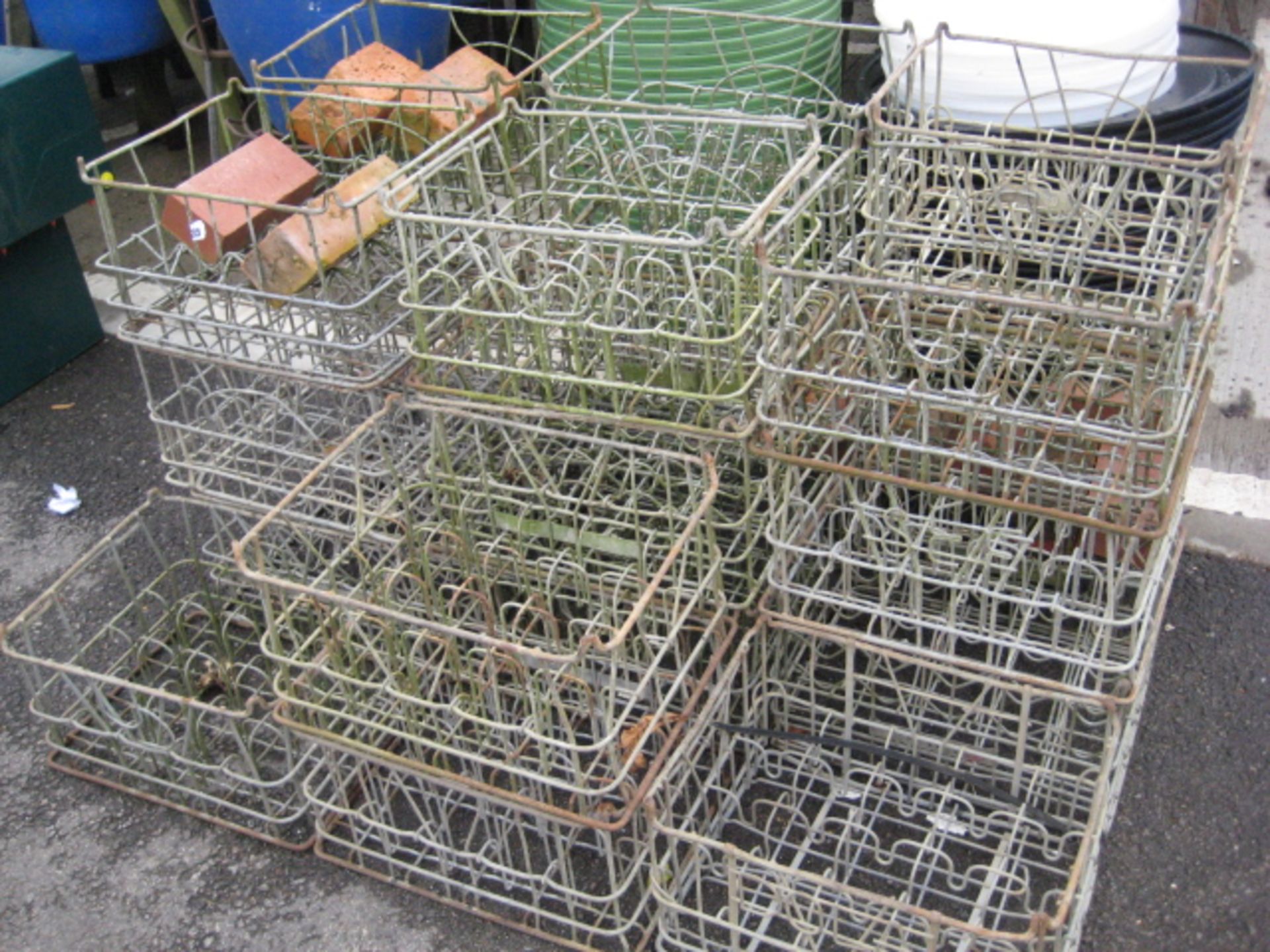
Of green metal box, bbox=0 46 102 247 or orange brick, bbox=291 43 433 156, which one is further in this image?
green metal box, bbox=0 46 102 247

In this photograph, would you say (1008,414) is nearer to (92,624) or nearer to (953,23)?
(953,23)

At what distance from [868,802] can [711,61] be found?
212 cm

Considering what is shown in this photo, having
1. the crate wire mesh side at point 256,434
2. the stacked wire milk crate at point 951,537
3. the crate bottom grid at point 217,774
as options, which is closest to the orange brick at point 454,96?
the crate wire mesh side at point 256,434

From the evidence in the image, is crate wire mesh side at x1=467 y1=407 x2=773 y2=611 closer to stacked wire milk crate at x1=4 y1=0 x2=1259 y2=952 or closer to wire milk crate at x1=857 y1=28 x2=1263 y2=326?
stacked wire milk crate at x1=4 y1=0 x2=1259 y2=952

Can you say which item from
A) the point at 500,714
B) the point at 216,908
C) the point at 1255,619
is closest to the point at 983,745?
the point at 1255,619

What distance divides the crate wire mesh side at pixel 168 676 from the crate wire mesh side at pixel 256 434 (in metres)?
0.15

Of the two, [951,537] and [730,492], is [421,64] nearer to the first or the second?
[730,492]

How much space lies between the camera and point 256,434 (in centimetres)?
383

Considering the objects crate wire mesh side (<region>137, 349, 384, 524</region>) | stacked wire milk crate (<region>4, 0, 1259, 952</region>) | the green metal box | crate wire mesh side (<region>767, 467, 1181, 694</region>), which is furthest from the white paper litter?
crate wire mesh side (<region>767, 467, 1181, 694</region>)

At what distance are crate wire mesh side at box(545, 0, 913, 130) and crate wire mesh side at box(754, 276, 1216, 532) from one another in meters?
0.96

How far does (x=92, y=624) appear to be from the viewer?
3.96 metres

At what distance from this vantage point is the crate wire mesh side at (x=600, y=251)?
283 cm

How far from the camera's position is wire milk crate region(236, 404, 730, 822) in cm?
279

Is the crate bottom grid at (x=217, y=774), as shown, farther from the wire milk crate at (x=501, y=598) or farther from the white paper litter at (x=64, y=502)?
the white paper litter at (x=64, y=502)
